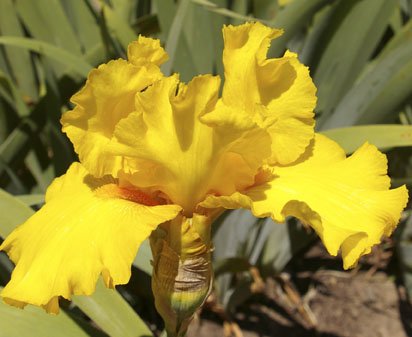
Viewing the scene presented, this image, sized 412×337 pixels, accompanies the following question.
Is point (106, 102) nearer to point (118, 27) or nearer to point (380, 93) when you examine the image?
point (118, 27)

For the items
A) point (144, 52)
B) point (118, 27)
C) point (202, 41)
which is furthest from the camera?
point (202, 41)

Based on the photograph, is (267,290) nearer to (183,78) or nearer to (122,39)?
(183,78)

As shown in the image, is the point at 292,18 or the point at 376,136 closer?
the point at 376,136

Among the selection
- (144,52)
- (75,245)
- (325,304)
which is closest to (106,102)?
(144,52)

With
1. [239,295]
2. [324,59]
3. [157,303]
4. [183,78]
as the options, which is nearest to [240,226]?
[239,295]

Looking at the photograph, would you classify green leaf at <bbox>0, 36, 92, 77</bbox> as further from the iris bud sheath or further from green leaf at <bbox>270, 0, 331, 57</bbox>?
the iris bud sheath

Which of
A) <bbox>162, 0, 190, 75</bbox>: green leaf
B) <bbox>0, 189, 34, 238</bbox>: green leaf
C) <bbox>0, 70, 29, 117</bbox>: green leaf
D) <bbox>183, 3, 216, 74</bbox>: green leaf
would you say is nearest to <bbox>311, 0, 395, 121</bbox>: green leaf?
<bbox>183, 3, 216, 74</bbox>: green leaf

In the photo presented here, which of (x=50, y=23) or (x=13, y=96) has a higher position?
(x=50, y=23)

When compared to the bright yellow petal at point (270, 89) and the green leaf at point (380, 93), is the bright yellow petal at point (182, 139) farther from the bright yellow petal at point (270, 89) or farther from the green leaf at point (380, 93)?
the green leaf at point (380, 93)
